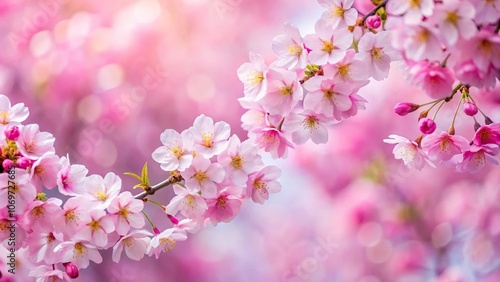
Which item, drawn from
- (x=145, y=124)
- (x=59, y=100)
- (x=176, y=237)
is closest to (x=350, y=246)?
(x=145, y=124)

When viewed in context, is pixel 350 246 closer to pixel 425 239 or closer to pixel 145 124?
pixel 425 239

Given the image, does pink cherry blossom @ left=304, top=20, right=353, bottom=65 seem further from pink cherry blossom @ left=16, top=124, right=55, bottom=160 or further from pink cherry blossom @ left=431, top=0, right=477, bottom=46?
pink cherry blossom @ left=16, top=124, right=55, bottom=160

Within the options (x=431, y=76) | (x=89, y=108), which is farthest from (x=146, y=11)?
(x=431, y=76)

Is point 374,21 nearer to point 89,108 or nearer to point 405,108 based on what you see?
point 405,108

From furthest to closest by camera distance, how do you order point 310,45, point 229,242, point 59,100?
point 229,242 → point 59,100 → point 310,45

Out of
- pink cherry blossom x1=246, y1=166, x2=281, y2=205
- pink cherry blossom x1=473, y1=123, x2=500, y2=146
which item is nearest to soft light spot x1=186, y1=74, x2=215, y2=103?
pink cherry blossom x1=246, y1=166, x2=281, y2=205

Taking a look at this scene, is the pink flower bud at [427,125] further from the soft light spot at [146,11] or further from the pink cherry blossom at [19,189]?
the soft light spot at [146,11]
